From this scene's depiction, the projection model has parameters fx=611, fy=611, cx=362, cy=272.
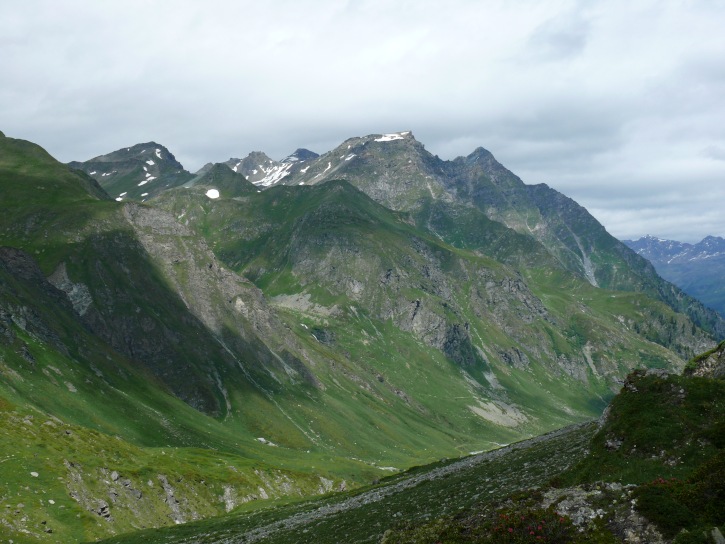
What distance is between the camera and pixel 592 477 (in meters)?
45.5

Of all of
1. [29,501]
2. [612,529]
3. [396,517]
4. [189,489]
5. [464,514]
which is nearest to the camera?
[612,529]

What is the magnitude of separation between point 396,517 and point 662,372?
28.2m

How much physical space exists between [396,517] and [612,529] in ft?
109

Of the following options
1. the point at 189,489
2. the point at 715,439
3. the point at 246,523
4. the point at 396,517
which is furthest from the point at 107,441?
the point at 715,439

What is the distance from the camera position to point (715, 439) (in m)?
43.6

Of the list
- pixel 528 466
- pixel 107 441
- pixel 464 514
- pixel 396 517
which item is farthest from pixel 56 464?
pixel 464 514

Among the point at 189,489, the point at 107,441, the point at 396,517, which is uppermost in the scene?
the point at 396,517

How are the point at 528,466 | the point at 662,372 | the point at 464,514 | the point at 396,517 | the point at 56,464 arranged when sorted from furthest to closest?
1. the point at 56,464
2. the point at 528,466
3. the point at 396,517
4. the point at 662,372
5. the point at 464,514

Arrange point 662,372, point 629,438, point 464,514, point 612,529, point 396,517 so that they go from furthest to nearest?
point 396,517
point 662,372
point 629,438
point 464,514
point 612,529

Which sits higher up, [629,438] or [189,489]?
[629,438]

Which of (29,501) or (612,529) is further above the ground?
(612,529)

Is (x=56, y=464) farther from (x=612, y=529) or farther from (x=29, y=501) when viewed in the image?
(x=612, y=529)

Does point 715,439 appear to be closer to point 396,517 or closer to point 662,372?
point 662,372

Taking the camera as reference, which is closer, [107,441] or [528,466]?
[528,466]
